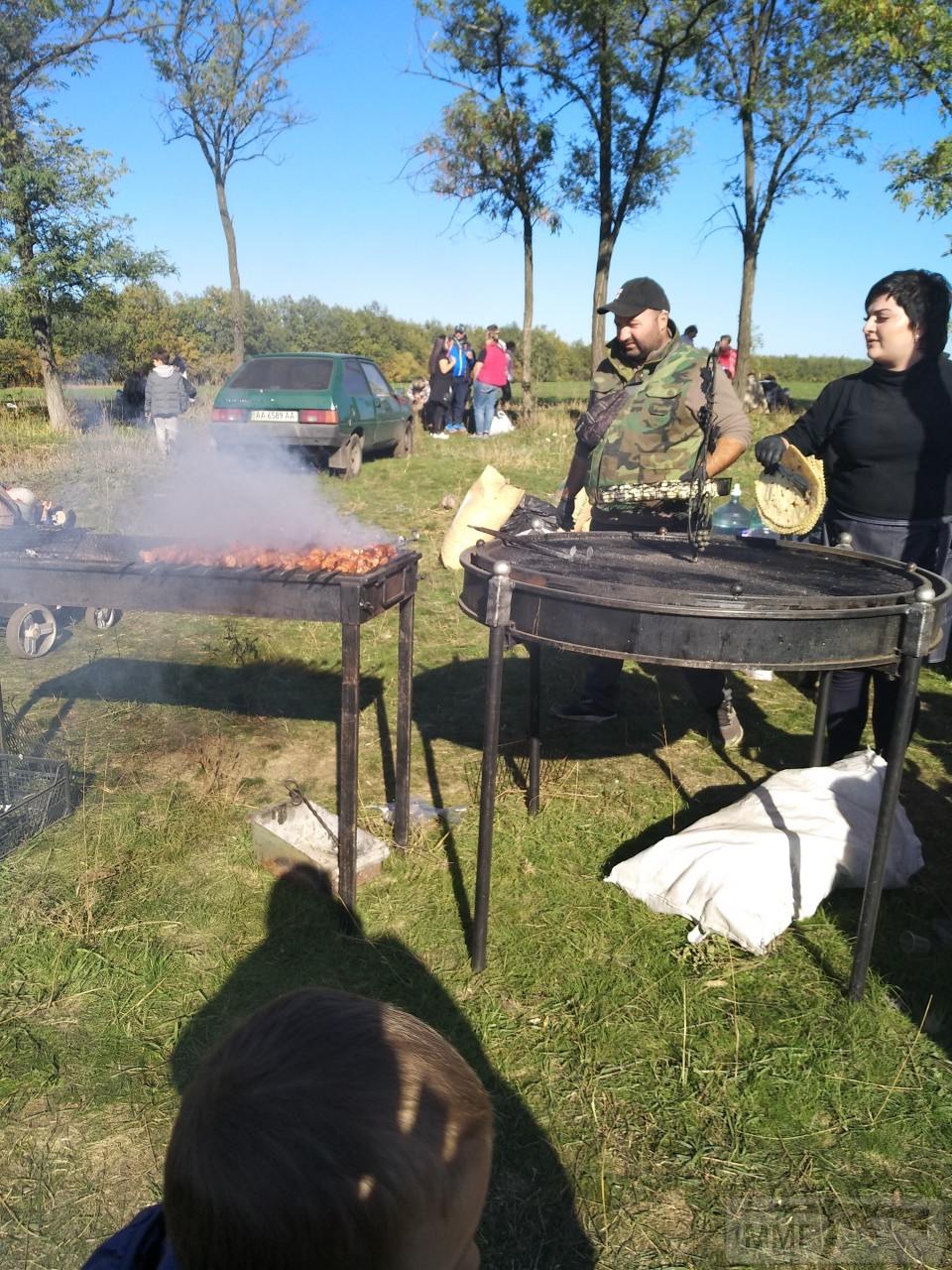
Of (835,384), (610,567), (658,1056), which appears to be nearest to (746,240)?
(835,384)

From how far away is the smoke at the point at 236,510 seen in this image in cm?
438

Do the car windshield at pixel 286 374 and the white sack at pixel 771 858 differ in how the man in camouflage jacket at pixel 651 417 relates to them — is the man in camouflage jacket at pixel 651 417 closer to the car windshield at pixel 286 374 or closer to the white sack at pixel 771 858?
the white sack at pixel 771 858

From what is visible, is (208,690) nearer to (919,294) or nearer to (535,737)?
(535,737)

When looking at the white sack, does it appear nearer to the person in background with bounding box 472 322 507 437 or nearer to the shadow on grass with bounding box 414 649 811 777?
the shadow on grass with bounding box 414 649 811 777

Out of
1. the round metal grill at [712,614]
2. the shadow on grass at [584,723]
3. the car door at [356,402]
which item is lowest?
the shadow on grass at [584,723]

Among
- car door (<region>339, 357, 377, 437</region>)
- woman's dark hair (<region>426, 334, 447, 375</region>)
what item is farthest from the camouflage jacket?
woman's dark hair (<region>426, 334, 447, 375</region>)

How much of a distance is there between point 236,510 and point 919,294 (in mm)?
4118

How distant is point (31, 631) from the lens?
19.8 feet

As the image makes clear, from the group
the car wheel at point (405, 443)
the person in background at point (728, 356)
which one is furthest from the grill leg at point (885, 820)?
the person in background at point (728, 356)

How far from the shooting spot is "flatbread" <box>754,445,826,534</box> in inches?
146

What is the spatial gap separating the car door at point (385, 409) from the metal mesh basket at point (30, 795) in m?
9.46

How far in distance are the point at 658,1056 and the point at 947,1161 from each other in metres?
0.76

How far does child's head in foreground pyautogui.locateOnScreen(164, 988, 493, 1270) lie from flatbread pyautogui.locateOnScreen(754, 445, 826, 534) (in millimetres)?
3341

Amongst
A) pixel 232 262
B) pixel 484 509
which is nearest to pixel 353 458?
pixel 484 509
